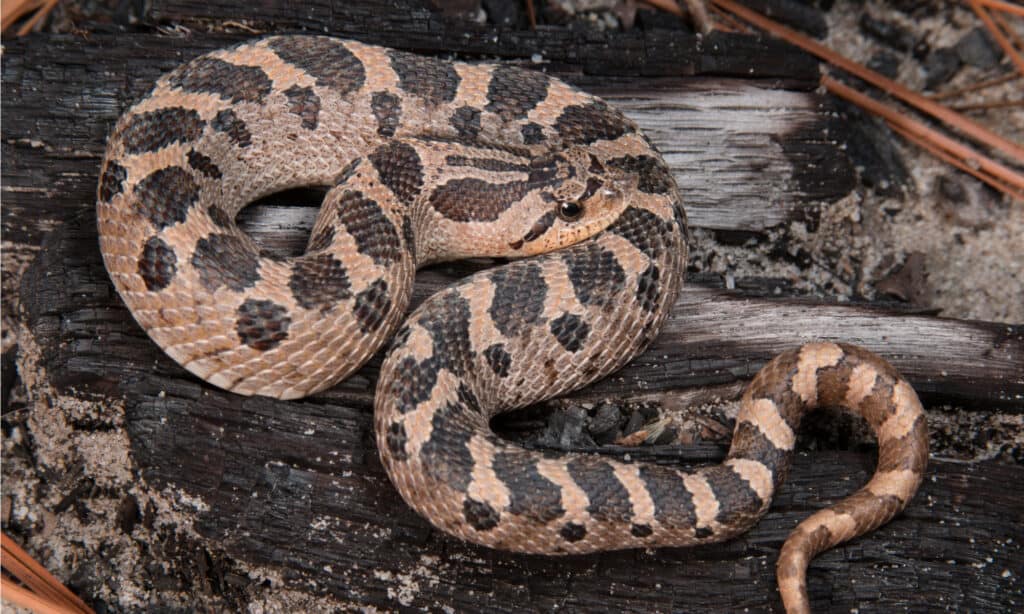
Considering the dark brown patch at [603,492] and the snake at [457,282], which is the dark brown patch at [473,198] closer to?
the snake at [457,282]

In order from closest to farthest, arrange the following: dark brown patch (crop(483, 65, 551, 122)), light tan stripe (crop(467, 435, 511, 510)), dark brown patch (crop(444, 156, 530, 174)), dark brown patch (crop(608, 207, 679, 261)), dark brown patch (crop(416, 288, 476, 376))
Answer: light tan stripe (crop(467, 435, 511, 510))
dark brown patch (crop(416, 288, 476, 376))
dark brown patch (crop(608, 207, 679, 261))
dark brown patch (crop(444, 156, 530, 174))
dark brown patch (crop(483, 65, 551, 122))

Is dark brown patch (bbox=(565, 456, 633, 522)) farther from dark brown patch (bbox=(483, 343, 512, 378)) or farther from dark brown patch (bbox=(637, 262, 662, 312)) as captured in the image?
dark brown patch (bbox=(637, 262, 662, 312))

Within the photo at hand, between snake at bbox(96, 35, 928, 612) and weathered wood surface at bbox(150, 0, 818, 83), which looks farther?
weathered wood surface at bbox(150, 0, 818, 83)

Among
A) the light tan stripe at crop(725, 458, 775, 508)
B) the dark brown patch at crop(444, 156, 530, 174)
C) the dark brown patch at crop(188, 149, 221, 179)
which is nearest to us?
the light tan stripe at crop(725, 458, 775, 508)

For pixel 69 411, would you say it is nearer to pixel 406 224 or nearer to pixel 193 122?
pixel 193 122

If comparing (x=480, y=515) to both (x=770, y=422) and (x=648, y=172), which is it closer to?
(x=770, y=422)

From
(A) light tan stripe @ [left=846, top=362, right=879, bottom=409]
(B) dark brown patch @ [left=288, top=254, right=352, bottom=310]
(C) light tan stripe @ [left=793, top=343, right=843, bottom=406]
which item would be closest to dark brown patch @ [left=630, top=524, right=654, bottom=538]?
(C) light tan stripe @ [left=793, top=343, right=843, bottom=406]

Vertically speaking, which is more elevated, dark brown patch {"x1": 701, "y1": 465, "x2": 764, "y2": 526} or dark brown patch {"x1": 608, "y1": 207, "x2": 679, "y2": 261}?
dark brown patch {"x1": 608, "y1": 207, "x2": 679, "y2": 261}

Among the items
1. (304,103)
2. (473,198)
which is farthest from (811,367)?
(304,103)
